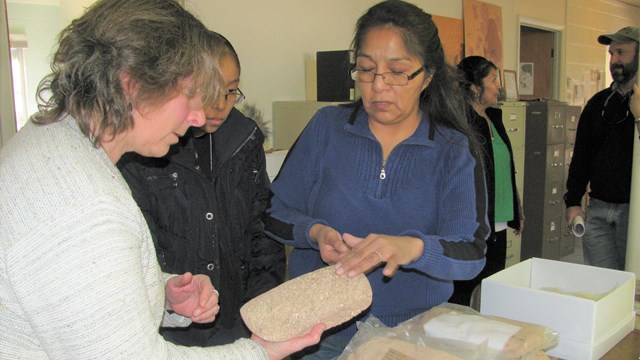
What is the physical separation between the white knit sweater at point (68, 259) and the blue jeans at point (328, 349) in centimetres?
68

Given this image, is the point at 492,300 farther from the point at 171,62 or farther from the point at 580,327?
the point at 171,62

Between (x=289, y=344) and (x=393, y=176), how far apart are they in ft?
1.87

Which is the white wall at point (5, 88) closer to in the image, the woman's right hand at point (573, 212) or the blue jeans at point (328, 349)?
the blue jeans at point (328, 349)

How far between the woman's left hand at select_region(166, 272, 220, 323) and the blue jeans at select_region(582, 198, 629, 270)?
2219 millimetres

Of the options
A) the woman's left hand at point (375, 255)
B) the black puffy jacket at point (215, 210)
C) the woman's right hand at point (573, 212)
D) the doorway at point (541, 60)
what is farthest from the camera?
the doorway at point (541, 60)

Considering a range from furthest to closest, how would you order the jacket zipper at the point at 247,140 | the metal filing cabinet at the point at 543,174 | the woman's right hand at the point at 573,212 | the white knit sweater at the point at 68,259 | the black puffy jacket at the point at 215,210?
1. the metal filing cabinet at the point at 543,174
2. the woman's right hand at the point at 573,212
3. the jacket zipper at the point at 247,140
4. the black puffy jacket at the point at 215,210
5. the white knit sweater at the point at 68,259

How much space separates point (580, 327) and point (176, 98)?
1.00 meters

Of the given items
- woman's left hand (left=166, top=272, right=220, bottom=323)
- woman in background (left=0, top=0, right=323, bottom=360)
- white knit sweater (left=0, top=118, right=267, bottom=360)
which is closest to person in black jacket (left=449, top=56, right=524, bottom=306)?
woman's left hand (left=166, top=272, right=220, bottom=323)

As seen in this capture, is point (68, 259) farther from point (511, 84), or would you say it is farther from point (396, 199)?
point (511, 84)

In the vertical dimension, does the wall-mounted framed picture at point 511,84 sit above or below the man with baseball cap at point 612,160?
above

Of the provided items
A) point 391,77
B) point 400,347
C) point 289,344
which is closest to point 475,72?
point 391,77

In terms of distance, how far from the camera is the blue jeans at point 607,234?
2.72 m

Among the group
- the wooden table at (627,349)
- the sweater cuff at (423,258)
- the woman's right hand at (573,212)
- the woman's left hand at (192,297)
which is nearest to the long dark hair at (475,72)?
the woman's right hand at (573,212)

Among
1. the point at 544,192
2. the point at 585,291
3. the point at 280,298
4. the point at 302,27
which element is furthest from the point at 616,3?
the point at 280,298
